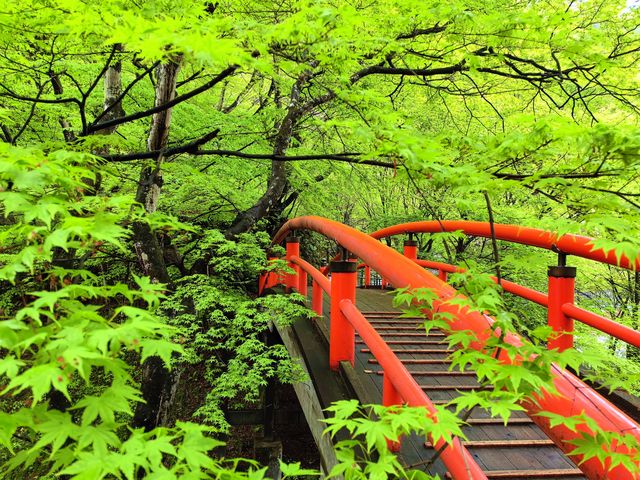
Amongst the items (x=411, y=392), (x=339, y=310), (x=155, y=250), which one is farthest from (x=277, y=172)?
(x=411, y=392)

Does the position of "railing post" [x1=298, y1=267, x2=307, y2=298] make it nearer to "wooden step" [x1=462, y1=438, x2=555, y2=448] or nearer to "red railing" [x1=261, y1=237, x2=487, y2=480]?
"red railing" [x1=261, y1=237, x2=487, y2=480]

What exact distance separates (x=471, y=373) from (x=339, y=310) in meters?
1.36

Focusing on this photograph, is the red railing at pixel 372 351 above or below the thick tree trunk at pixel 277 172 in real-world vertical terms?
below

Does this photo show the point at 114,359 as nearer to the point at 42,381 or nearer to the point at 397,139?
the point at 42,381

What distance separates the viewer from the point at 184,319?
432 centimetres

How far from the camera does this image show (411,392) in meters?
1.69

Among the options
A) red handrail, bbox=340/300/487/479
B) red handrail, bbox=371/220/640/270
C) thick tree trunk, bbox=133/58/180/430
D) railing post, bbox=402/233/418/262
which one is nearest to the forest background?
thick tree trunk, bbox=133/58/180/430

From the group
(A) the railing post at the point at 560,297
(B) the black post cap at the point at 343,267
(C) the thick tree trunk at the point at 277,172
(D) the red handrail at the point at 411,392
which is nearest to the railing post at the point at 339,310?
(B) the black post cap at the point at 343,267

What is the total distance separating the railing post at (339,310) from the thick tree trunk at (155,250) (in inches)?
97.5

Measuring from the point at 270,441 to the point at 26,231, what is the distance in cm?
700

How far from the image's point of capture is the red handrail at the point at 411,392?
137 cm

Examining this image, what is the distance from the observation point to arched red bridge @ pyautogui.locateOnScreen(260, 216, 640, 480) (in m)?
1.28

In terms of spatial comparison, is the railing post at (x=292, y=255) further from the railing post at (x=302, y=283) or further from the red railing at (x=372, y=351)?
the red railing at (x=372, y=351)

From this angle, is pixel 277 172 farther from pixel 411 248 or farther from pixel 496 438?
pixel 496 438
